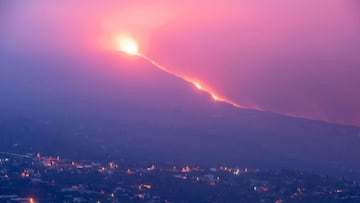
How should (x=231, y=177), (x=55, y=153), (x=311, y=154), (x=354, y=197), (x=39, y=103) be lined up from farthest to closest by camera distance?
(x=39, y=103)
(x=311, y=154)
(x=55, y=153)
(x=231, y=177)
(x=354, y=197)

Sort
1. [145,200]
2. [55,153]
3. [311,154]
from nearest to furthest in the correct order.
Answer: [145,200], [55,153], [311,154]

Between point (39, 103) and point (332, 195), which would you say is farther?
point (39, 103)

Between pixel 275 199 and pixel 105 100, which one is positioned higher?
pixel 105 100

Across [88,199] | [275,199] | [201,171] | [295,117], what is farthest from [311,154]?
[88,199]

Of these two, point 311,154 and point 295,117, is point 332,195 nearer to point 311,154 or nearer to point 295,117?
point 311,154

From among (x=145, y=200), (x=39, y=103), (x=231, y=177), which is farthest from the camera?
(x=39, y=103)

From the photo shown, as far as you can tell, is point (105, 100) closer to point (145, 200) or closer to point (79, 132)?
point (79, 132)

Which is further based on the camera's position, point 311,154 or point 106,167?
point 311,154

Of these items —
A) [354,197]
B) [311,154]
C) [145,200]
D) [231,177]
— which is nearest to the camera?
[145,200]

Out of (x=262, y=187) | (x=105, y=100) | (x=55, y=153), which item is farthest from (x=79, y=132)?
(x=262, y=187)
